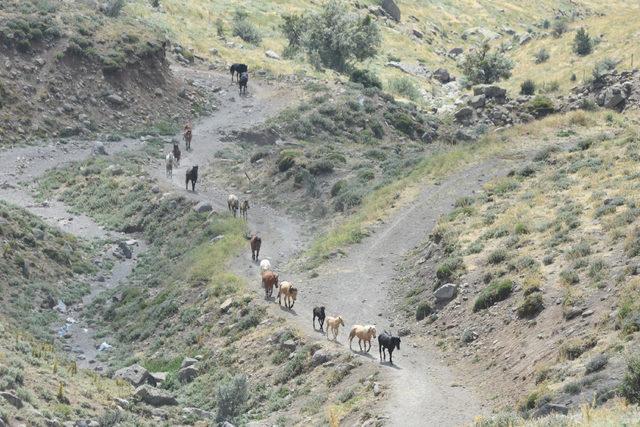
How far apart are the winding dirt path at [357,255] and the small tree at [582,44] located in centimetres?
3521

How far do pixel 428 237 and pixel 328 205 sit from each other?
31.9 ft

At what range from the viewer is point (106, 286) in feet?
160

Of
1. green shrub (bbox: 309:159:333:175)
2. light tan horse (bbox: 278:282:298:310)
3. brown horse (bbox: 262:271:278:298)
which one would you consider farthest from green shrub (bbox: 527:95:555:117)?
light tan horse (bbox: 278:282:298:310)

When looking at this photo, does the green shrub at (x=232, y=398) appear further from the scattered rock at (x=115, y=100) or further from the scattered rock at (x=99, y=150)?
the scattered rock at (x=115, y=100)

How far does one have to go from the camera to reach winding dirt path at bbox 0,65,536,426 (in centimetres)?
2941

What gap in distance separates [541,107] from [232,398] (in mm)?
48173

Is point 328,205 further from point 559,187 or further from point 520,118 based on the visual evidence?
point 520,118

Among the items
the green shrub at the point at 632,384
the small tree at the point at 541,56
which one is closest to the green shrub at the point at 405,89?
the small tree at the point at 541,56

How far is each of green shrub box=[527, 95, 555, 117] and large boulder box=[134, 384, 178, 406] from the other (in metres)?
47.8

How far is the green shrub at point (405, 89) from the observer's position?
9619cm

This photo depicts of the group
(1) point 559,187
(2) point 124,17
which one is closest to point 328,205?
(1) point 559,187

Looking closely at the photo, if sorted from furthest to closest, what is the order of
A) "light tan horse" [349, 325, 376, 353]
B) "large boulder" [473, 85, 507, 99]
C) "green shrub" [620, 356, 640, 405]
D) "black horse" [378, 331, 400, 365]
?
"large boulder" [473, 85, 507, 99] < "light tan horse" [349, 325, 376, 353] < "black horse" [378, 331, 400, 365] < "green shrub" [620, 356, 640, 405]

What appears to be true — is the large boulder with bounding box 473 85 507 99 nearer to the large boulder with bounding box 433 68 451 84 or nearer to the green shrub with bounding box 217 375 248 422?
the large boulder with bounding box 433 68 451 84

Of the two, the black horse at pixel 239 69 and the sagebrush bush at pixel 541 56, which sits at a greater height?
the sagebrush bush at pixel 541 56
